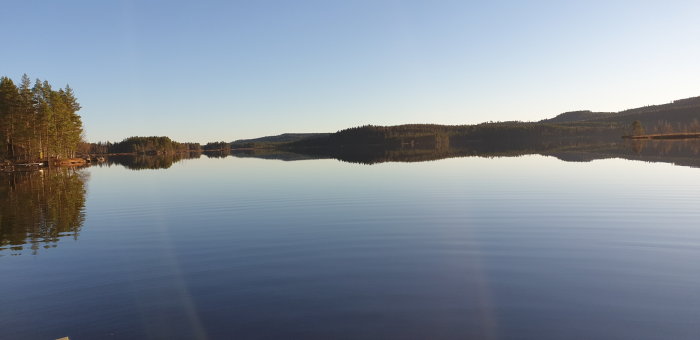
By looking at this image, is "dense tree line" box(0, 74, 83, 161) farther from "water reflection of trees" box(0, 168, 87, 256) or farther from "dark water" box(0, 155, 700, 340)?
Answer: "dark water" box(0, 155, 700, 340)

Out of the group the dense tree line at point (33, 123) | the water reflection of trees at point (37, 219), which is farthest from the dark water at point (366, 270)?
the dense tree line at point (33, 123)

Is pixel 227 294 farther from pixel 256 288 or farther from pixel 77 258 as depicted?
pixel 77 258

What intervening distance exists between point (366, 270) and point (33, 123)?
127 meters

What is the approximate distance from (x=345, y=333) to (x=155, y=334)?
15.0ft

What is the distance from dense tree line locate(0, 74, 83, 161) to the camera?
10362cm

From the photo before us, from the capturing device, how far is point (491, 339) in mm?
9289

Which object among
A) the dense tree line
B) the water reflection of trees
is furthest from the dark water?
the dense tree line

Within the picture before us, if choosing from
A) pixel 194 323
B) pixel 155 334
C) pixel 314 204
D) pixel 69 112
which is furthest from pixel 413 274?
pixel 69 112

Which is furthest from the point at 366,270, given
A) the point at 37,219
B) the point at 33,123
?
the point at 33,123

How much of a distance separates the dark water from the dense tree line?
312 feet

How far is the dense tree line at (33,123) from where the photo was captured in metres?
104

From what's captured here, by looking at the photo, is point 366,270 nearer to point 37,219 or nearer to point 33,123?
point 37,219

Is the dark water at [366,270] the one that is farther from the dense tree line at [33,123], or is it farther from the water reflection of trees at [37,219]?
the dense tree line at [33,123]

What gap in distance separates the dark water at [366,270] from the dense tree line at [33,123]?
312 ft
